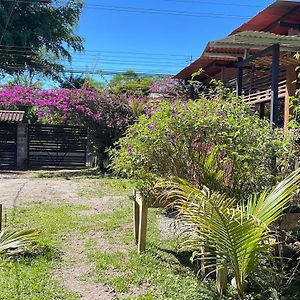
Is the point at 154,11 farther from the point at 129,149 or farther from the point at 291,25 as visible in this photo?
the point at 129,149

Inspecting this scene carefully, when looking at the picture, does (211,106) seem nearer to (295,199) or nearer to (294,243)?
(295,199)

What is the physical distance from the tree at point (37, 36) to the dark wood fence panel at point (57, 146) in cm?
939

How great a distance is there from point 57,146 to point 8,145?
1.89 metres

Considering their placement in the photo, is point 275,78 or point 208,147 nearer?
point 208,147

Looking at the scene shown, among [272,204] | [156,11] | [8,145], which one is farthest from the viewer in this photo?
[156,11]

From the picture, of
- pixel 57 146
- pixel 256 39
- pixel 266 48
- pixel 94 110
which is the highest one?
Result: pixel 266 48

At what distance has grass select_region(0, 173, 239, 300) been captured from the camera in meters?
3.71

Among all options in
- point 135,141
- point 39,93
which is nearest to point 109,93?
point 39,93

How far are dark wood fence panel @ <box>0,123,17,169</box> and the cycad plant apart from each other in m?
→ 13.6

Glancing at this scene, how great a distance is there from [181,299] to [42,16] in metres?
24.0

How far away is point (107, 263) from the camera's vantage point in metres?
4.50

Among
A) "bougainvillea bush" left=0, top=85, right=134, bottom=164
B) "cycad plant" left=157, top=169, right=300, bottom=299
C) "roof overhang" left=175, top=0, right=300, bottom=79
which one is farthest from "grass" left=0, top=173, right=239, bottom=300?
"bougainvillea bush" left=0, top=85, right=134, bottom=164

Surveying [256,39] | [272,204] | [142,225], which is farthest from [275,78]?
[272,204]

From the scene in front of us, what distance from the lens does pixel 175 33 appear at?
24.5m
